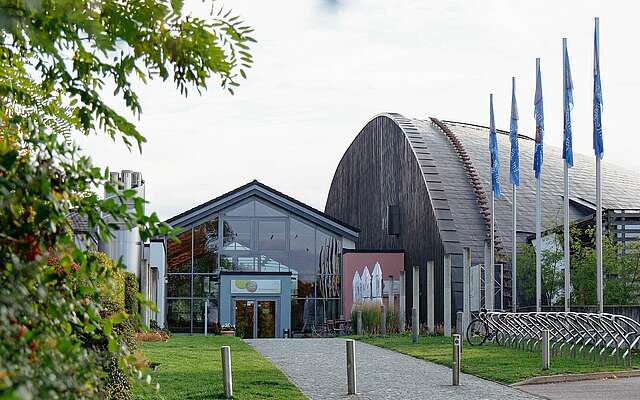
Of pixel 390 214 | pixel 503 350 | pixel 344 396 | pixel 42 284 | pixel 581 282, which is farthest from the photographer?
pixel 390 214

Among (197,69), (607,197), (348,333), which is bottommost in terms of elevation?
(348,333)

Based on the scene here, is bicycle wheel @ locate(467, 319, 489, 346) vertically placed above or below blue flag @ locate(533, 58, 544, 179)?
below

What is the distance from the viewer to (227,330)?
156ft

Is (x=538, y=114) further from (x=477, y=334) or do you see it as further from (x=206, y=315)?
(x=206, y=315)

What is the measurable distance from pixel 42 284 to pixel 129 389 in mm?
9045

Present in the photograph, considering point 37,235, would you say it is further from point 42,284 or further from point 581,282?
point 581,282

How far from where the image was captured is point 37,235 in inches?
154

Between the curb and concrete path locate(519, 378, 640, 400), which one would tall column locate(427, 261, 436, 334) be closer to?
the curb

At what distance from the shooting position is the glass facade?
164 feet

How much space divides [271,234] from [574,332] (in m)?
25.7

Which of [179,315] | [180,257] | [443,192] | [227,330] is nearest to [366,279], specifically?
[443,192]

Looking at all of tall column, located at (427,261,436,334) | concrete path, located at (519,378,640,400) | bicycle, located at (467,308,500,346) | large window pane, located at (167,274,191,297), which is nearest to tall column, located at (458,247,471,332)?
bicycle, located at (467,308,500,346)

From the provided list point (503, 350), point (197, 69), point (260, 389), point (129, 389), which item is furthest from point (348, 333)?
point (197, 69)

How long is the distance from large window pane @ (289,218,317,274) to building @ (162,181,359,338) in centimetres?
5
